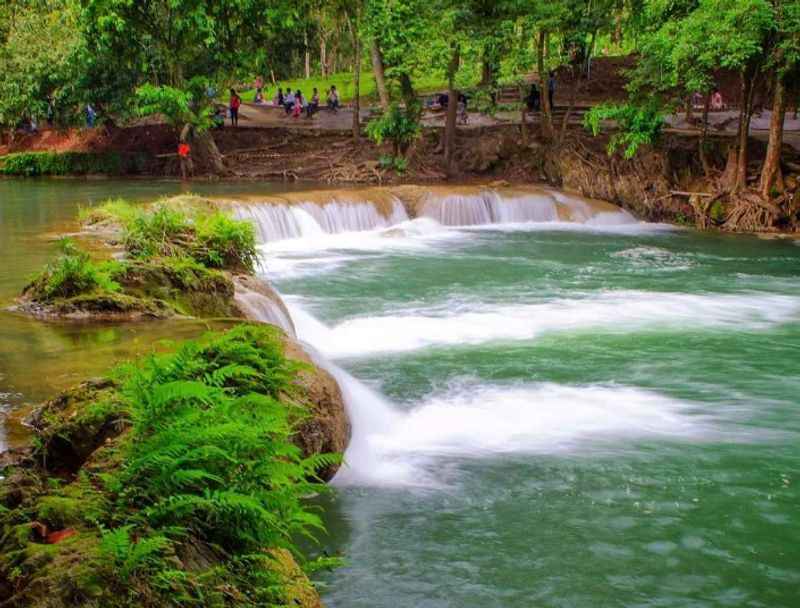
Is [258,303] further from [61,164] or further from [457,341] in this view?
[61,164]

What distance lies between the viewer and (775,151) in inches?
1046

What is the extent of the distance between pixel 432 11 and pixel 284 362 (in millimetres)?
26232

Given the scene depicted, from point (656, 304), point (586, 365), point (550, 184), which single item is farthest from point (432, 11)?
point (586, 365)

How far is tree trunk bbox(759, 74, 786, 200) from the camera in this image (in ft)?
85.8

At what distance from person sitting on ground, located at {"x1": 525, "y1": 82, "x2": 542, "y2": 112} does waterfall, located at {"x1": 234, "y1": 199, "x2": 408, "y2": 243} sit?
1055 centimetres

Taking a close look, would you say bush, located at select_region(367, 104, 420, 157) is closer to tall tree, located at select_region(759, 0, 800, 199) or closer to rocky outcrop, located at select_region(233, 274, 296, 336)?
tall tree, located at select_region(759, 0, 800, 199)

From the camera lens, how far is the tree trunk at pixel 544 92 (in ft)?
102

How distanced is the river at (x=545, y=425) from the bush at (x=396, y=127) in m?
15.3

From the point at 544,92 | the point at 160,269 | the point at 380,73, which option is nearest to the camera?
the point at 160,269

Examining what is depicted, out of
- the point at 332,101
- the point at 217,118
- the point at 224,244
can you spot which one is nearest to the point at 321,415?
the point at 224,244

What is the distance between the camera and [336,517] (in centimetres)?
789

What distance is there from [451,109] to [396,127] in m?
2.05

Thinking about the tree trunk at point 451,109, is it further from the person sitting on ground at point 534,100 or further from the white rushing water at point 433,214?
the white rushing water at point 433,214

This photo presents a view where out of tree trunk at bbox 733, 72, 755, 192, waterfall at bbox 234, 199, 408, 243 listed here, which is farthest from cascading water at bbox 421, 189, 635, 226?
tree trunk at bbox 733, 72, 755, 192
